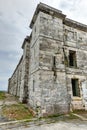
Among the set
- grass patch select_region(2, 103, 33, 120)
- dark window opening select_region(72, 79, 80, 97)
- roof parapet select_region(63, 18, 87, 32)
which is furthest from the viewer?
roof parapet select_region(63, 18, 87, 32)

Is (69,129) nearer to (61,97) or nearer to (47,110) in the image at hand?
(47,110)

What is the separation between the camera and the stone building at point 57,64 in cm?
775

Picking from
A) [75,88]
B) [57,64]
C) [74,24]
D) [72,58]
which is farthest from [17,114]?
[74,24]

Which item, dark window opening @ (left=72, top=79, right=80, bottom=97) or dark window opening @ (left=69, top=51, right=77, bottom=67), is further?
dark window opening @ (left=69, top=51, right=77, bottom=67)

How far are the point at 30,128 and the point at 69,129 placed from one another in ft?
6.00

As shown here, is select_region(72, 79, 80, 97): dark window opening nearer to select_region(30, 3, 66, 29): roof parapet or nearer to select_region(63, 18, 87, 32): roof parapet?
select_region(63, 18, 87, 32): roof parapet

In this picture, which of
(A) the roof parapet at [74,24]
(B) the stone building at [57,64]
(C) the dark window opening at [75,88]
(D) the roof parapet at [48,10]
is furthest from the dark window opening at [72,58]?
(D) the roof parapet at [48,10]

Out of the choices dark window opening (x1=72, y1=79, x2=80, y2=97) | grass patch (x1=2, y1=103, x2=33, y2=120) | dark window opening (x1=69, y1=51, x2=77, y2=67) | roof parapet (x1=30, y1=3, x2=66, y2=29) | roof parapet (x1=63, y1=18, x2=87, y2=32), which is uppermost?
roof parapet (x1=30, y1=3, x2=66, y2=29)

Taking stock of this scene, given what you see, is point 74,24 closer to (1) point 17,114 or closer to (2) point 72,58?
(2) point 72,58

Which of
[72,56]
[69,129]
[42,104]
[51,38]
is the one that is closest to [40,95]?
[42,104]

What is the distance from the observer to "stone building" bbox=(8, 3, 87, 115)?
775 centimetres

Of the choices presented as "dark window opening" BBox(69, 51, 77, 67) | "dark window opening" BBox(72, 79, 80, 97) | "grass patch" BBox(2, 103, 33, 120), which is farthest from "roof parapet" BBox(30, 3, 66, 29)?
"grass patch" BBox(2, 103, 33, 120)

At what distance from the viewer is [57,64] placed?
8719 millimetres

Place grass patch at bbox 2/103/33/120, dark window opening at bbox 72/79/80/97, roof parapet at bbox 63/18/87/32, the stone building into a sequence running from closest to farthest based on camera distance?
grass patch at bbox 2/103/33/120
the stone building
dark window opening at bbox 72/79/80/97
roof parapet at bbox 63/18/87/32
